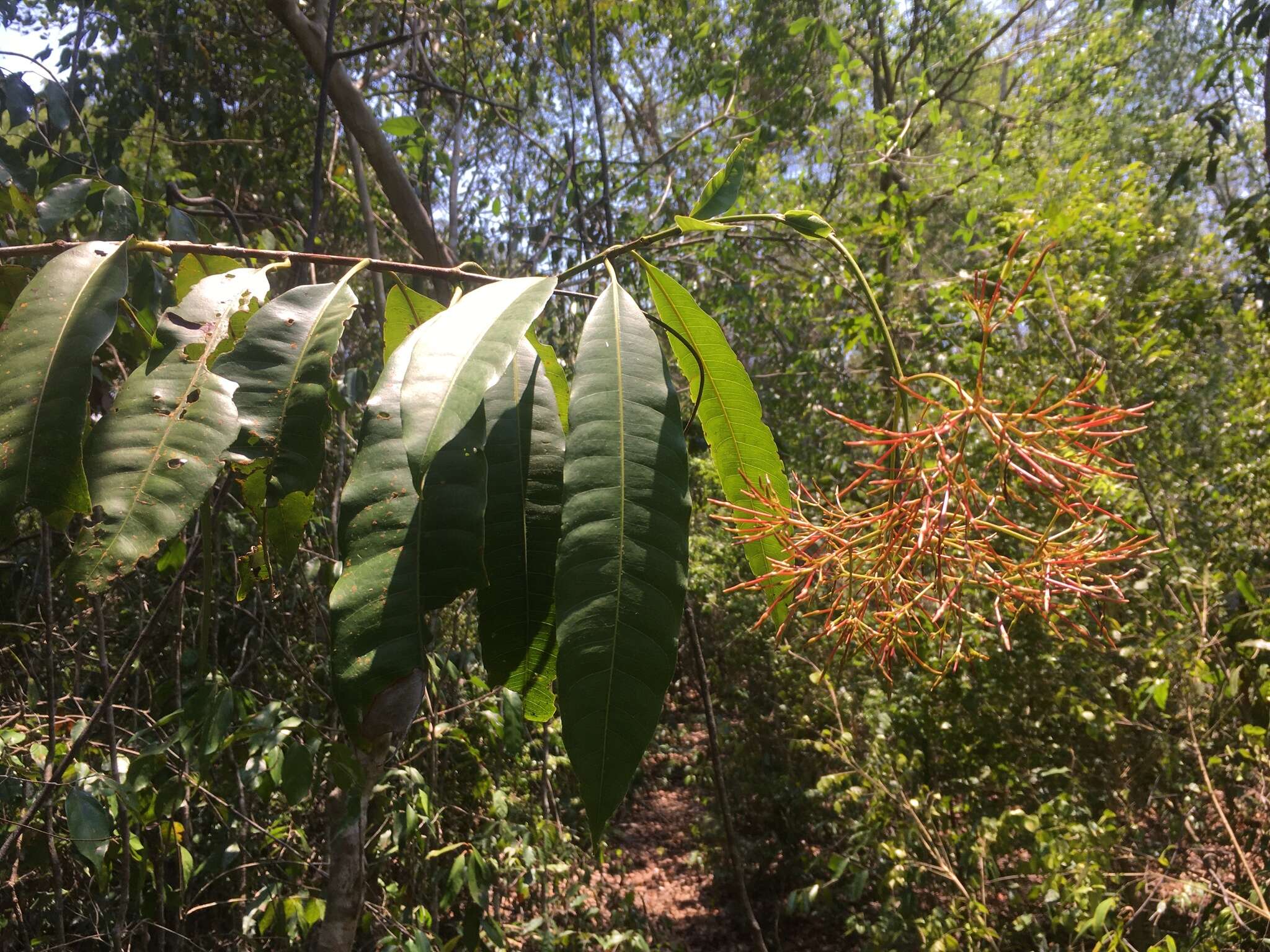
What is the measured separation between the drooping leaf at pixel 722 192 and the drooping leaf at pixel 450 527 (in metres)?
0.35

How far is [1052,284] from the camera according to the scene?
311 cm

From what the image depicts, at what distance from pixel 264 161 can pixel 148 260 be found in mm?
2889

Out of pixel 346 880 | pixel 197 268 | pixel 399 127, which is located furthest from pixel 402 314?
pixel 399 127

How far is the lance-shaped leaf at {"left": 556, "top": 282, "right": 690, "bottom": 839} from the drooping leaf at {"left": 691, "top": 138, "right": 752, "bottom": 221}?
0.80 feet

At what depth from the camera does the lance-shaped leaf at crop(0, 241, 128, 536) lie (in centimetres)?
52

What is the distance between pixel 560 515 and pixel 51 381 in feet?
1.19

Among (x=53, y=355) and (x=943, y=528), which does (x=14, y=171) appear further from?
(x=943, y=528)

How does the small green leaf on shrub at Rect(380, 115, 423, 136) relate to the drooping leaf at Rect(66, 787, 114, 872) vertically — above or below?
above

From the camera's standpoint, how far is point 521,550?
0.59 metres

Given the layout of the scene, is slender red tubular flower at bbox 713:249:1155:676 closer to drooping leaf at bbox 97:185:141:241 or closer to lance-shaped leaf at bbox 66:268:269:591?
lance-shaped leaf at bbox 66:268:269:591

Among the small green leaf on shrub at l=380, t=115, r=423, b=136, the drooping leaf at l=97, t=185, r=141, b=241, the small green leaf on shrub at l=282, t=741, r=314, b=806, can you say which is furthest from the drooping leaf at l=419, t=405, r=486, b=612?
the small green leaf on shrub at l=380, t=115, r=423, b=136

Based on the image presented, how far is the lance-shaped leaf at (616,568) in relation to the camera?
0.48m

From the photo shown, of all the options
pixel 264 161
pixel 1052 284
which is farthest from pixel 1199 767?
pixel 264 161

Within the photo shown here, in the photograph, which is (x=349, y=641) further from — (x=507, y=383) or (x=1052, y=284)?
(x=1052, y=284)
